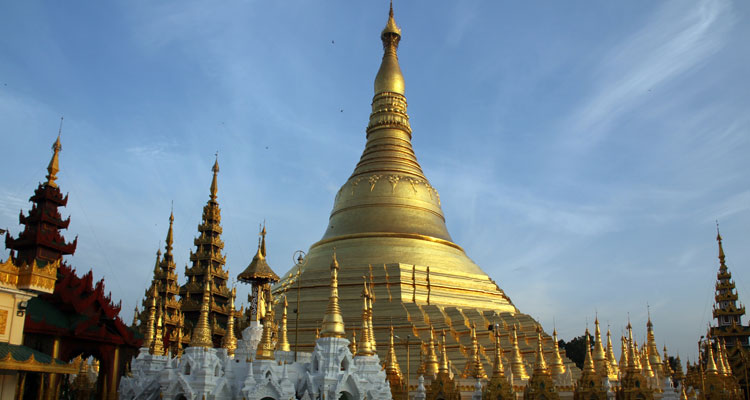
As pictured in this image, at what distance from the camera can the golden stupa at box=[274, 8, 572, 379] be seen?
28.7 metres

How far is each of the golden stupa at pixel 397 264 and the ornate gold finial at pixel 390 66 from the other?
69 millimetres

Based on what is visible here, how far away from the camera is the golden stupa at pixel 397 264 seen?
1129 inches

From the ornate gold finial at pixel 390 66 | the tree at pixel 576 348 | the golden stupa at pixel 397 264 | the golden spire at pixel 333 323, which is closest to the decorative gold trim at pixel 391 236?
the golden stupa at pixel 397 264

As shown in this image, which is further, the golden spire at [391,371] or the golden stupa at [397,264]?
the golden stupa at [397,264]

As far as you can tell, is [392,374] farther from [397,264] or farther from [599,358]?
[397,264]

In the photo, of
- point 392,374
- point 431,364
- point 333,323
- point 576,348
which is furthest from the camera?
point 576,348

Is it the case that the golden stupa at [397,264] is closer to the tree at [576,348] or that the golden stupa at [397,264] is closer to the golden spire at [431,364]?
the golden spire at [431,364]

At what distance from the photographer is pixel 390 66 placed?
40.6 m

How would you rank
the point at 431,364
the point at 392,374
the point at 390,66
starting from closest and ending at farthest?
the point at 392,374
the point at 431,364
the point at 390,66

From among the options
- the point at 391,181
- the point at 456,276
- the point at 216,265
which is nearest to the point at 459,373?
the point at 456,276

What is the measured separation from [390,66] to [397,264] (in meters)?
14.4

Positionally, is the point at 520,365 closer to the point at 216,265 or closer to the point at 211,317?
the point at 211,317

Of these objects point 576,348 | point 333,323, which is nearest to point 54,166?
point 333,323

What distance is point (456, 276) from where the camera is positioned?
108 ft
